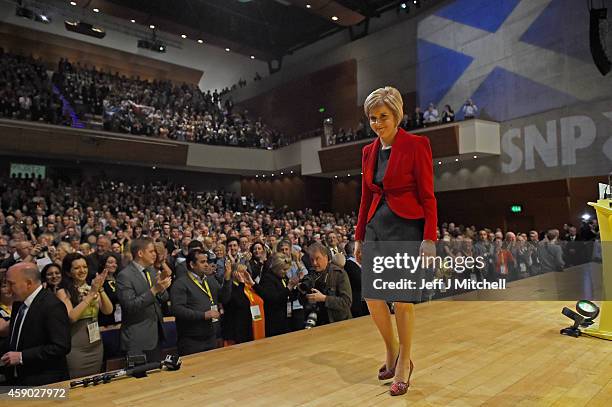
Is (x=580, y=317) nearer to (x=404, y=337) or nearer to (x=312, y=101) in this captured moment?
(x=404, y=337)

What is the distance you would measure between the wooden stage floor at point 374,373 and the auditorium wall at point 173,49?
16.4 metres

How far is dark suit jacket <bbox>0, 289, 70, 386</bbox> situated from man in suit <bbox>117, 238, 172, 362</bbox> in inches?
18.6

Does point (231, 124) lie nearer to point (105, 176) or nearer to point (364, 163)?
point (105, 176)

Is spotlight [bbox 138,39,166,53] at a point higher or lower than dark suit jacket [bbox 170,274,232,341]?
higher

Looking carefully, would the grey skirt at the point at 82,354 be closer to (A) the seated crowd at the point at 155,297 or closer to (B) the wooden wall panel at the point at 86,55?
(A) the seated crowd at the point at 155,297

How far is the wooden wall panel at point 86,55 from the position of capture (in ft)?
52.0

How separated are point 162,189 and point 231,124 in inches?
177

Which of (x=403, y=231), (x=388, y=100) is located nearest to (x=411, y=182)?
(x=403, y=231)

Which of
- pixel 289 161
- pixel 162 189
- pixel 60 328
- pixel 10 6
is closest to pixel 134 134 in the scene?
pixel 162 189

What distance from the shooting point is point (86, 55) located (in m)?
17.4

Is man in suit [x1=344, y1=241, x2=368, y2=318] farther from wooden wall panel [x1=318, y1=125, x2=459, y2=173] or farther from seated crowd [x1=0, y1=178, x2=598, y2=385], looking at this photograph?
wooden wall panel [x1=318, y1=125, x2=459, y2=173]

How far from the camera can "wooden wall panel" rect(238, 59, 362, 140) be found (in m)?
→ 16.5

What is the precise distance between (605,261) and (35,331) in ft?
11.4

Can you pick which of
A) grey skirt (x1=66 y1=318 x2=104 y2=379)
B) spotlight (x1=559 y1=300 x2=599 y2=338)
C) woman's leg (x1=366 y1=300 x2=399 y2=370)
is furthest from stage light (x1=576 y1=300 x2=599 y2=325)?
grey skirt (x1=66 y1=318 x2=104 y2=379)
